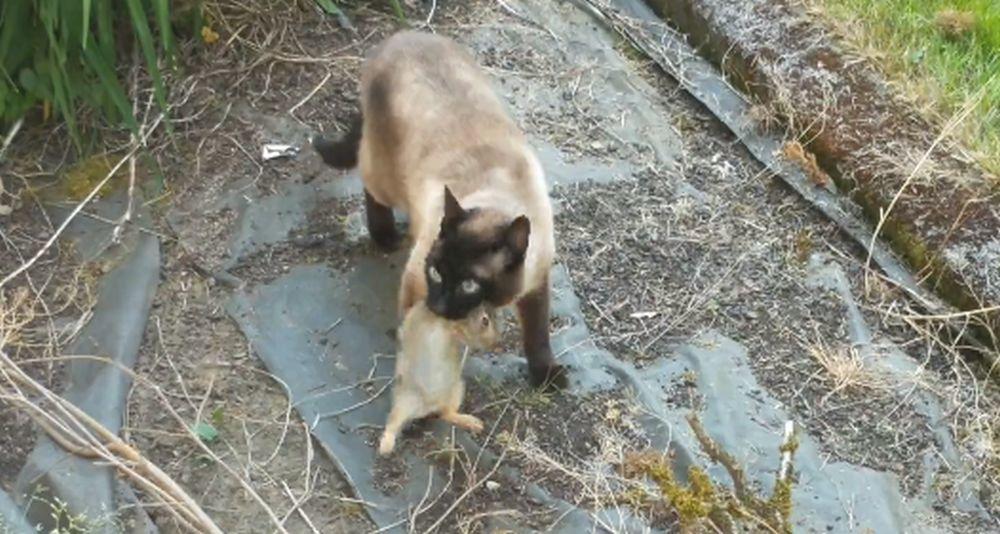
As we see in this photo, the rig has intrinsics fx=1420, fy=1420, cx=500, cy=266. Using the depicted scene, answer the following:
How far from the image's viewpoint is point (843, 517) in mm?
3566

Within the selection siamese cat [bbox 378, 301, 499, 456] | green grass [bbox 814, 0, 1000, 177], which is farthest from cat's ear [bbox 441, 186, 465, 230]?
green grass [bbox 814, 0, 1000, 177]

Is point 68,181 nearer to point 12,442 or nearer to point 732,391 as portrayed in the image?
point 12,442

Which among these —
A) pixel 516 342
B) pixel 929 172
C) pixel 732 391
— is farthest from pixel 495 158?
pixel 929 172

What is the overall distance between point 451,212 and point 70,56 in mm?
1591

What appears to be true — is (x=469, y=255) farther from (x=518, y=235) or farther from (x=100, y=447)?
(x=100, y=447)

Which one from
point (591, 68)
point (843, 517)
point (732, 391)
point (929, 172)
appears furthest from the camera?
point (591, 68)

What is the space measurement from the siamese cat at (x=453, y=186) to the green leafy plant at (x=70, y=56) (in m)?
0.67

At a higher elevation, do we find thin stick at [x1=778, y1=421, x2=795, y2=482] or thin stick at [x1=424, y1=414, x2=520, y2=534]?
thin stick at [x1=778, y1=421, x2=795, y2=482]

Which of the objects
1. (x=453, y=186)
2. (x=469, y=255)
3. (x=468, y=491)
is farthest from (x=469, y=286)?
(x=468, y=491)

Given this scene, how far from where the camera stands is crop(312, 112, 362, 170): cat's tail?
416 cm

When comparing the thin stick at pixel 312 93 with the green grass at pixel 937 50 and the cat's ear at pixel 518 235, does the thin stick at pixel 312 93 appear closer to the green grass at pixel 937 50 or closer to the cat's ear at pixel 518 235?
the cat's ear at pixel 518 235

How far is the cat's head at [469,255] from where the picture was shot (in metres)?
3.27

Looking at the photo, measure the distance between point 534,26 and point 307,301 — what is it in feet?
5.07

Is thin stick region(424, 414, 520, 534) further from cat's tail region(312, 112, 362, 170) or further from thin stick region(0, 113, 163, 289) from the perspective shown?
thin stick region(0, 113, 163, 289)
